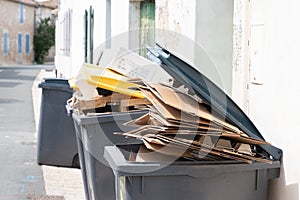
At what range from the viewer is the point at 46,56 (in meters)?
52.9

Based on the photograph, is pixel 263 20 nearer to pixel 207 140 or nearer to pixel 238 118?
pixel 238 118

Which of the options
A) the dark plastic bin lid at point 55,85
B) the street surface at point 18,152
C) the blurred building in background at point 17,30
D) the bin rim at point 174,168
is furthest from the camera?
the blurred building in background at point 17,30

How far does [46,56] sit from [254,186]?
50.3 m

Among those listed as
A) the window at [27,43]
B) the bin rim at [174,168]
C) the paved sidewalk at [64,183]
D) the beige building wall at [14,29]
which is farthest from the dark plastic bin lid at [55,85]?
the window at [27,43]

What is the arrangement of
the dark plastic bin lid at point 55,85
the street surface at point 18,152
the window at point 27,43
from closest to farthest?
the street surface at point 18,152, the dark plastic bin lid at point 55,85, the window at point 27,43

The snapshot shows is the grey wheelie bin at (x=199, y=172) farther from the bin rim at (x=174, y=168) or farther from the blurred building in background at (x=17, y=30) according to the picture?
the blurred building in background at (x=17, y=30)

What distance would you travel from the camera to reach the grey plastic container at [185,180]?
3361 mm

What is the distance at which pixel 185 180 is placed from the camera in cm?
343

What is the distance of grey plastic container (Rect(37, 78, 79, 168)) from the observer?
732 centimetres

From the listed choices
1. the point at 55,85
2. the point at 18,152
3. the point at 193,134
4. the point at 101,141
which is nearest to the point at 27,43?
the point at 18,152

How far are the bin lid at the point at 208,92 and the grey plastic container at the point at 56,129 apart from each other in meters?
3.71

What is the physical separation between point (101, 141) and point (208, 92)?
1.20 metres

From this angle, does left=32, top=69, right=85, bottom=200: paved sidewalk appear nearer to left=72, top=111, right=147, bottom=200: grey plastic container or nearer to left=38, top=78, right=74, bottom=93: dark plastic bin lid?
left=38, top=78, right=74, bottom=93: dark plastic bin lid

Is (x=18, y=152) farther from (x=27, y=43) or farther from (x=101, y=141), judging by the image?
(x=27, y=43)
